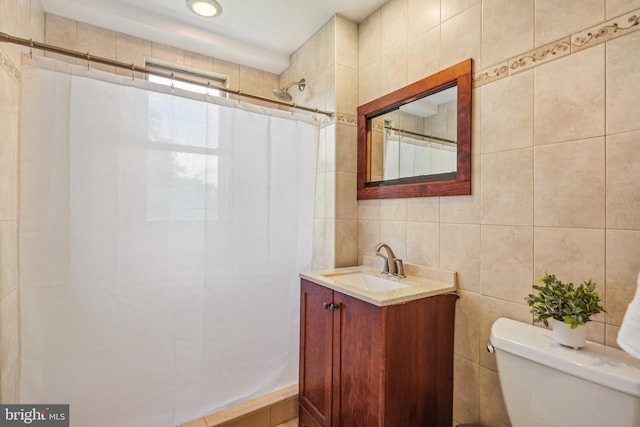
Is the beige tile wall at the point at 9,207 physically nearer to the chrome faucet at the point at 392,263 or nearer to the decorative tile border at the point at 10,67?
the decorative tile border at the point at 10,67

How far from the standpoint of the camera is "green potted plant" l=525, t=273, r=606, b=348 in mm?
887

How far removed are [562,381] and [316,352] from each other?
1001mm

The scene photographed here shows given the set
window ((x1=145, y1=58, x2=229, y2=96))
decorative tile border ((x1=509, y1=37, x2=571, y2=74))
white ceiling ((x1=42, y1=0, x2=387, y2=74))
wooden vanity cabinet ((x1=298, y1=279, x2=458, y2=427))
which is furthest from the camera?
window ((x1=145, y1=58, x2=229, y2=96))

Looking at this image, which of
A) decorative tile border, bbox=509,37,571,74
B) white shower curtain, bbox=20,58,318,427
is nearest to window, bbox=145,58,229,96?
white shower curtain, bbox=20,58,318,427

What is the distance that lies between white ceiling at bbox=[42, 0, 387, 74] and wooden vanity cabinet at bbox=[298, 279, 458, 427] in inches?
67.7

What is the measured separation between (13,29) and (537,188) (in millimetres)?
2203

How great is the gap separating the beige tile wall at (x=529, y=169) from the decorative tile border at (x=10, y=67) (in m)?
1.75

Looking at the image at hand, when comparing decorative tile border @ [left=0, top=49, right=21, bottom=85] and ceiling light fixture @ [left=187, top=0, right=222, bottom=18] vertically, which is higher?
ceiling light fixture @ [left=187, top=0, right=222, bottom=18]

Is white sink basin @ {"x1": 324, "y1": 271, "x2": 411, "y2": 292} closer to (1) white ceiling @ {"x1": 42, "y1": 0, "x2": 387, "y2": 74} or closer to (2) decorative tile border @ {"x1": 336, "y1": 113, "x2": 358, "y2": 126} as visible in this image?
(2) decorative tile border @ {"x1": 336, "y1": 113, "x2": 358, "y2": 126}

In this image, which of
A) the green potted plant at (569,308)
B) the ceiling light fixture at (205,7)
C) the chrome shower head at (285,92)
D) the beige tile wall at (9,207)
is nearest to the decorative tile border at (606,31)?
the green potted plant at (569,308)

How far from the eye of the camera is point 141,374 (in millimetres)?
1467

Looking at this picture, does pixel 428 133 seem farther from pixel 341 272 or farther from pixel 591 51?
pixel 341 272

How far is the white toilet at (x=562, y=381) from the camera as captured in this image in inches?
30.6

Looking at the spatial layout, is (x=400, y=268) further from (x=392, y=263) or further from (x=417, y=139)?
(x=417, y=139)
